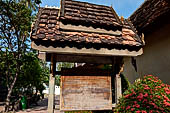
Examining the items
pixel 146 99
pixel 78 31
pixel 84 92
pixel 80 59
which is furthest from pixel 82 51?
pixel 146 99

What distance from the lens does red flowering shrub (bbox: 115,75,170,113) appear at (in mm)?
3242

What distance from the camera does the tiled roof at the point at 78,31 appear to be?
3.14 metres

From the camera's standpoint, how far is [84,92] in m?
3.38

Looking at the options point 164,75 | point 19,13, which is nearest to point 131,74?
point 164,75

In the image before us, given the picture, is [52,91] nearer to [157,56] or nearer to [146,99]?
[146,99]

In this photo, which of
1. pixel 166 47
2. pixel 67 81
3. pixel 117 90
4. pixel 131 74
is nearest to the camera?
pixel 67 81

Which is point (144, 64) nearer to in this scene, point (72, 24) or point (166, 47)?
point (166, 47)

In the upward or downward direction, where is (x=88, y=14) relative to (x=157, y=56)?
upward

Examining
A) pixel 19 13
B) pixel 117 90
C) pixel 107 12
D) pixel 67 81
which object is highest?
pixel 19 13

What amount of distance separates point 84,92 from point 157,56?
3.51m

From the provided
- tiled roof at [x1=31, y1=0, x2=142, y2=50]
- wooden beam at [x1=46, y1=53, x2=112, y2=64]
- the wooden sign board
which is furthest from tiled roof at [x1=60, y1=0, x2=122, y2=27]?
the wooden sign board

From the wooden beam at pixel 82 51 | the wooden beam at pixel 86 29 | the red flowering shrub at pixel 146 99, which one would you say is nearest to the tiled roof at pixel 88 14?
the wooden beam at pixel 86 29

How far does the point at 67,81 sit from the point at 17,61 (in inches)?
366

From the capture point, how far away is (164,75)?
4.93 meters
